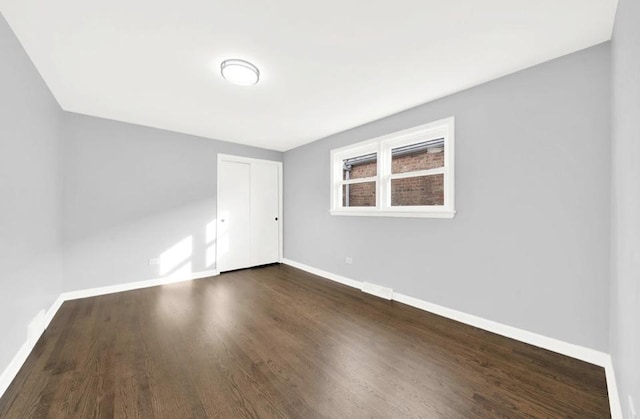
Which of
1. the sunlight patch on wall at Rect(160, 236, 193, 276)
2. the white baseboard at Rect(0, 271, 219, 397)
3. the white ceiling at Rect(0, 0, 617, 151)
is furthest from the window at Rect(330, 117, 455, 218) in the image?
the white baseboard at Rect(0, 271, 219, 397)

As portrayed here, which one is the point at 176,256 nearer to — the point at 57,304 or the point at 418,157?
the point at 57,304

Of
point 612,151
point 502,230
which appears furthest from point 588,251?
point 612,151

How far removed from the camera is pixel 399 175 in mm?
3238

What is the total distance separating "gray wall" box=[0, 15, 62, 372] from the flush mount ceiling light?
4.56 feet

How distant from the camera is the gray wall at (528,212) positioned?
1.90 metres

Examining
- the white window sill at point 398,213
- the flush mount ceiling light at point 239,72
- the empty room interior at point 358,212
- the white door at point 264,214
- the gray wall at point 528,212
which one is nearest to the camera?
the empty room interior at point 358,212

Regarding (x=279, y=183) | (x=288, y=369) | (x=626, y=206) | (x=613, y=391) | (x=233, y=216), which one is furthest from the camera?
(x=279, y=183)

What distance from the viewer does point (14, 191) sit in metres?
1.82

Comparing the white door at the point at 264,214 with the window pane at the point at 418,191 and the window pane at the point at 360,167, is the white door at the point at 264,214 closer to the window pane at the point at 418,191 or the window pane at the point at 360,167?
the window pane at the point at 360,167

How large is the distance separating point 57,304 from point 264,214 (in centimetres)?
316

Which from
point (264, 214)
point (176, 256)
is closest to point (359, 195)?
point (264, 214)

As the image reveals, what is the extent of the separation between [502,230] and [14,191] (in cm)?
409

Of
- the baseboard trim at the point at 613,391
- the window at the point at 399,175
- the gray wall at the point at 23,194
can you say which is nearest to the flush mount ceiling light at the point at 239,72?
the gray wall at the point at 23,194

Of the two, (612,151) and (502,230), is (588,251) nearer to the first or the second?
(502,230)
